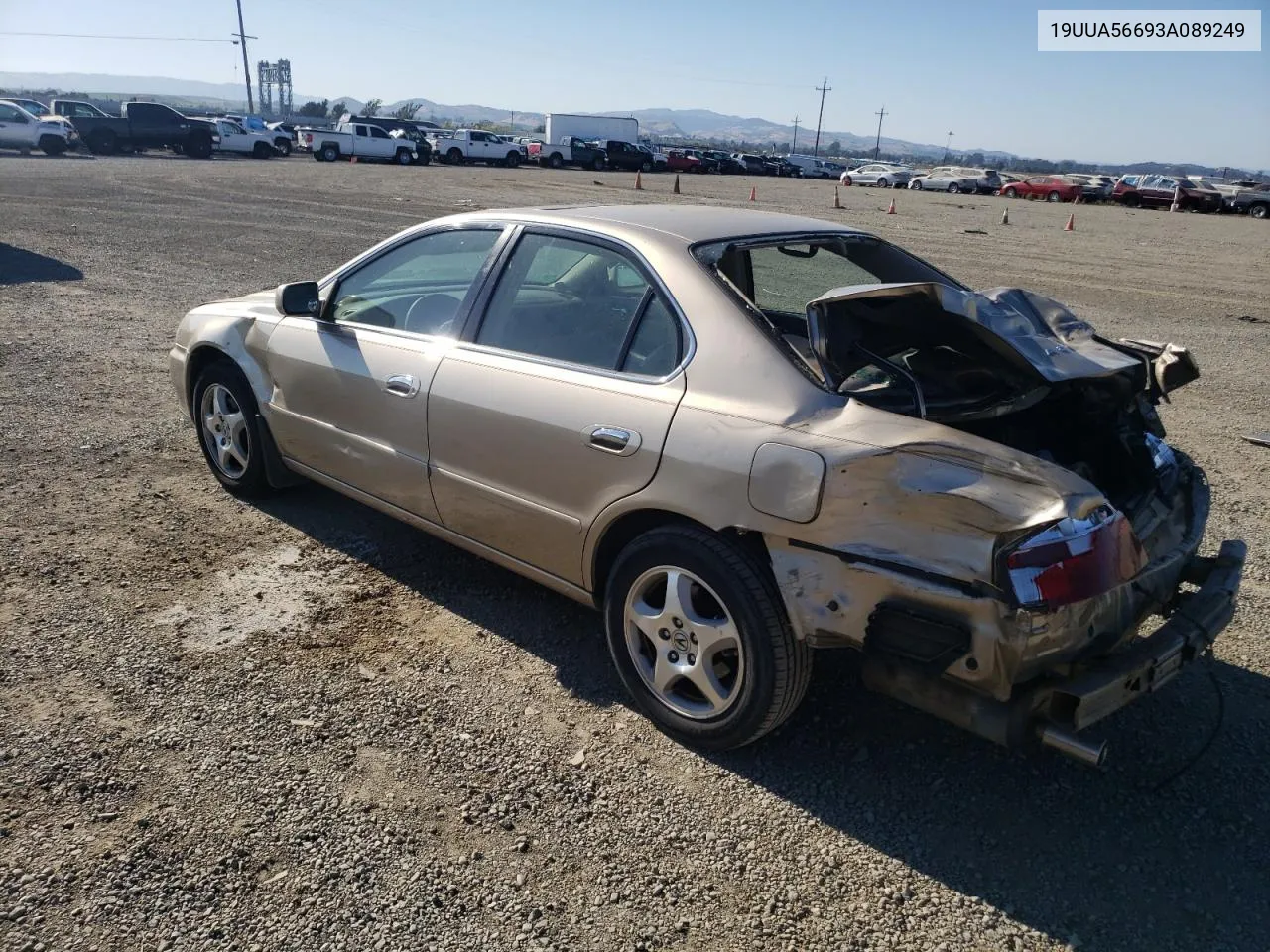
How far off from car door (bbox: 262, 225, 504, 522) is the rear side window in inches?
7.5

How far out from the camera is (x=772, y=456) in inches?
109

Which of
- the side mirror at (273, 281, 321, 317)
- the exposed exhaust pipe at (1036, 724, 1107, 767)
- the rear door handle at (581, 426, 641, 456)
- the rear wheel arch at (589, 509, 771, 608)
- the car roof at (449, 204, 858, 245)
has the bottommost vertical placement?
the exposed exhaust pipe at (1036, 724, 1107, 767)

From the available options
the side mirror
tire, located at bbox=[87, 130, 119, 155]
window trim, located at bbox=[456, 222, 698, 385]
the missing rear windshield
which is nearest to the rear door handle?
window trim, located at bbox=[456, 222, 698, 385]

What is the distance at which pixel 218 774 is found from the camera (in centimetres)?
295

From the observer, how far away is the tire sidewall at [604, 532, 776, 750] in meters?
2.85

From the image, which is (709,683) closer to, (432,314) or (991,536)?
(991,536)

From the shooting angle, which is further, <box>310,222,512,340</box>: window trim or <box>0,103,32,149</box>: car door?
<box>0,103,32,149</box>: car door

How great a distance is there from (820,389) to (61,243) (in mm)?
14386

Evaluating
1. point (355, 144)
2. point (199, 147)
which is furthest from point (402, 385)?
point (355, 144)

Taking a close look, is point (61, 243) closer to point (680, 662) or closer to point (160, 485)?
point (160, 485)

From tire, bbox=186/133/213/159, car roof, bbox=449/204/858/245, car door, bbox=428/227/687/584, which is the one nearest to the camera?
car door, bbox=428/227/687/584

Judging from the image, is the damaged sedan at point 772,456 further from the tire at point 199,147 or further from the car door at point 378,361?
the tire at point 199,147

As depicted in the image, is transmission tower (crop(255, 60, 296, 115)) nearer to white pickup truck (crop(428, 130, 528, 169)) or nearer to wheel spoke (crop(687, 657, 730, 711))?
white pickup truck (crop(428, 130, 528, 169))

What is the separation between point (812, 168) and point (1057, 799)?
58611 mm
